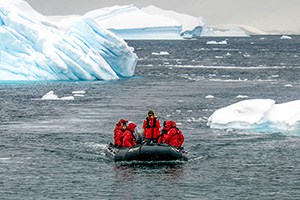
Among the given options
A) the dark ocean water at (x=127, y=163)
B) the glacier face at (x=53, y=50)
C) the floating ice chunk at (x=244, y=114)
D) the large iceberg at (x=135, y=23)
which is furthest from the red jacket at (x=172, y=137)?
the large iceberg at (x=135, y=23)

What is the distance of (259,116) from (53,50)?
79.4 feet

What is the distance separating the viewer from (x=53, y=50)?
5659cm

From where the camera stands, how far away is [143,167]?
95.2ft

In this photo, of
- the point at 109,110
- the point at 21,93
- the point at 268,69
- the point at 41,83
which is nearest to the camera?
the point at 109,110

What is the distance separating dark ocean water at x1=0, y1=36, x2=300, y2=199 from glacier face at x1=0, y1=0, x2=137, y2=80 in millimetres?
1983

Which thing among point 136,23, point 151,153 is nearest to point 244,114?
point 151,153

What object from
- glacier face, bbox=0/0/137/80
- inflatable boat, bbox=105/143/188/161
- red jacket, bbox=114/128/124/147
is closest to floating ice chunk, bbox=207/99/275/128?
inflatable boat, bbox=105/143/188/161

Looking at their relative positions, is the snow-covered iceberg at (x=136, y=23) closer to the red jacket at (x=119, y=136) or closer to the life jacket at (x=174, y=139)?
the red jacket at (x=119, y=136)

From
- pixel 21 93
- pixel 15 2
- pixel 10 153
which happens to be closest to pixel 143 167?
pixel 10 153

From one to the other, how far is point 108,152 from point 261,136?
7824mm

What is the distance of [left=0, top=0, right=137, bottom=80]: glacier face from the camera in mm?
56344

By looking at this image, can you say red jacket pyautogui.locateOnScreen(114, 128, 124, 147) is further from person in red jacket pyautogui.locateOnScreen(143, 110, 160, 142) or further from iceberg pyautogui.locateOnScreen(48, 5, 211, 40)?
iceberg pyautogui.locateOnScreen(48, 5, 211, 40)

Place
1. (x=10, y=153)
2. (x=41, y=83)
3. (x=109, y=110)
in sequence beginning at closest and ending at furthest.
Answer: (x=10, y=153)
(x=109, y=110)
(x=41, y=83)

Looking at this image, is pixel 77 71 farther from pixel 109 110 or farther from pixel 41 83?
pixel 109 110
